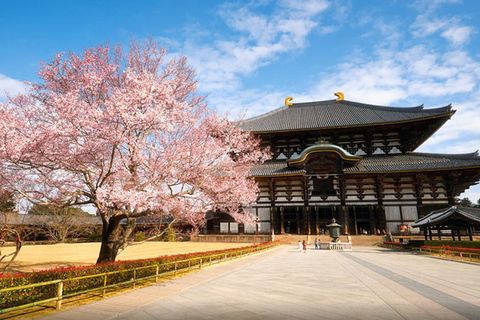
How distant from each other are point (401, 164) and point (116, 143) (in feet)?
99.4

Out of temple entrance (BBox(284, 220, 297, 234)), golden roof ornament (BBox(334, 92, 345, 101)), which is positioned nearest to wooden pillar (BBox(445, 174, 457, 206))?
temple entrance (BBox(284, 220, 297, 234))

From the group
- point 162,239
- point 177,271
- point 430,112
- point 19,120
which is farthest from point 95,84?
point 430,112

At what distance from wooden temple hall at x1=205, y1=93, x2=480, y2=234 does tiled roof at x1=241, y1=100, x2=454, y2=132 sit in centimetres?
14

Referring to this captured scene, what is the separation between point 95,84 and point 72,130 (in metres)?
1.96

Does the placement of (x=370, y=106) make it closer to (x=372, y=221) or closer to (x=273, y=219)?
(x=372, y=221)

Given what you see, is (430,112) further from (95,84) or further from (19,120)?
(19,120)

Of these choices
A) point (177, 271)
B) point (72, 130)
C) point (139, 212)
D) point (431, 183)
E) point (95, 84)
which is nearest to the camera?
point (72, 130)

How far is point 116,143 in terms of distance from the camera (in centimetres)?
877

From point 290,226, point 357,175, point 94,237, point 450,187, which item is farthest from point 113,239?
point 94,237

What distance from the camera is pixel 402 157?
32344mm

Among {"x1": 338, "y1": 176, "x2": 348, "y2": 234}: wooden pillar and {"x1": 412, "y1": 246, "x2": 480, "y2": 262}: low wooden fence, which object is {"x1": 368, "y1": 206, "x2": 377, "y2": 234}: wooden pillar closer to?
{"x1": 338, "y1": 176, "x2": 348, "y2": 234}: wooden pillar

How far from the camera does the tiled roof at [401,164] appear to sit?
27.7 metres

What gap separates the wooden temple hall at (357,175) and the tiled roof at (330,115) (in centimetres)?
14

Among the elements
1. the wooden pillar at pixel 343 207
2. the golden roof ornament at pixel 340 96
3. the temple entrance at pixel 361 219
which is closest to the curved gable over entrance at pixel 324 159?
the wooden pillar at pixel 343 207
